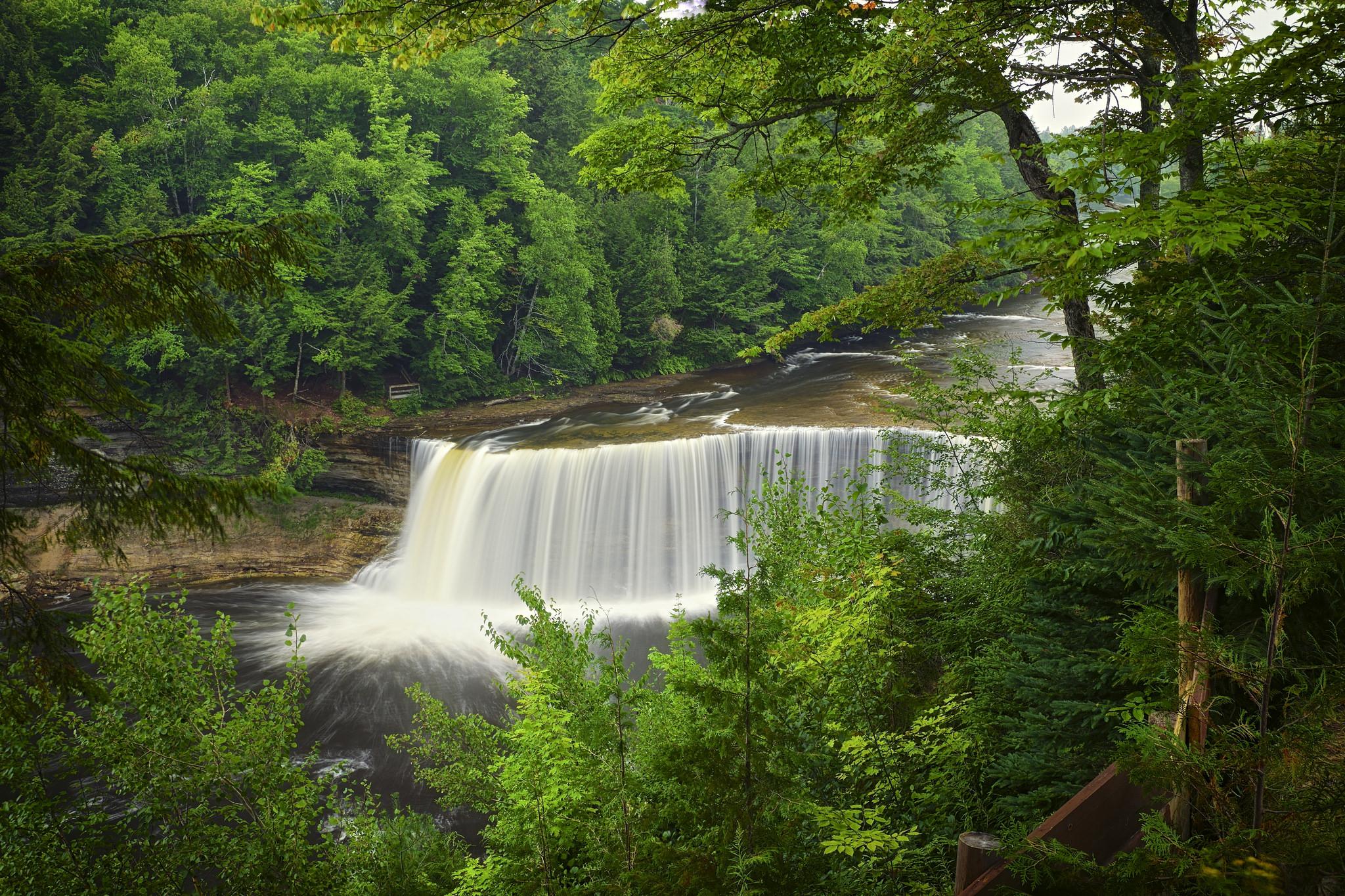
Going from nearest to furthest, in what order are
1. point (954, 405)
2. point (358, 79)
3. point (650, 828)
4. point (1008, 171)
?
point (650, 828) → point (954, 405) → point (358, 79) → point (1008, 171)

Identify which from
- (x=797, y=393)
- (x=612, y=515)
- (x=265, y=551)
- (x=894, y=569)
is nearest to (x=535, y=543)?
(x=612, y=515)

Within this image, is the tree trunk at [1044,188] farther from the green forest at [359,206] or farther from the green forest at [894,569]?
the green forest at [359,206]

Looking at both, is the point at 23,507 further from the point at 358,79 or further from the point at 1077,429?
the point at 1077,429

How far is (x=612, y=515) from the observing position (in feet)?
58.0

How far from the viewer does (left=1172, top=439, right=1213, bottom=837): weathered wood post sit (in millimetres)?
2672

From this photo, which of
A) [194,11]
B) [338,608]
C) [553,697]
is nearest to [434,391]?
[338,608]

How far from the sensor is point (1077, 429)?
5.67 metres

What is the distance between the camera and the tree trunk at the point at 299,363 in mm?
22203

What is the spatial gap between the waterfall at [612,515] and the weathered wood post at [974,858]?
1400cm

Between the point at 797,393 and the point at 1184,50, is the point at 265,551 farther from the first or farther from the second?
the point at 1184,50

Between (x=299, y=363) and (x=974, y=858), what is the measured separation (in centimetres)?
2313

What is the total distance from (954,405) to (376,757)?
10.3 meters

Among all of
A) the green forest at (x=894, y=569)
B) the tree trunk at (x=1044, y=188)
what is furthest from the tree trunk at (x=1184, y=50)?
the tree trunk at (x=1044, y=188)

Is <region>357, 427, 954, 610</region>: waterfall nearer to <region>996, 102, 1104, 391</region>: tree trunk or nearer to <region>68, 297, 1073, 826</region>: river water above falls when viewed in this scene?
<region>68, 297, 1073, 826</region>: river water above falls
